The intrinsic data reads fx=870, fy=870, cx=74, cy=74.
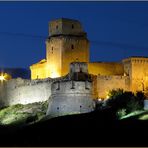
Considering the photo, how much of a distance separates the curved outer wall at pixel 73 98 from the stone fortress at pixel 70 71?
2.76 m

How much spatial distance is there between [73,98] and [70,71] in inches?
235

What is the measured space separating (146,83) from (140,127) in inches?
926

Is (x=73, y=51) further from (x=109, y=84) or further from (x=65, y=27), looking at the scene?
(x=109, y=84)

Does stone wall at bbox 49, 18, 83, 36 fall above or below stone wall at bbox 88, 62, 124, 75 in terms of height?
above

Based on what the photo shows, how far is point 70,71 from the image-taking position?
299 ft

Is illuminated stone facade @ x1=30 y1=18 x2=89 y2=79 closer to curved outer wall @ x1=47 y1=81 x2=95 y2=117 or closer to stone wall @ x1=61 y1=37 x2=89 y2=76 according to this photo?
stone wall @ x1=61 y1=37 x2=89 y2=76

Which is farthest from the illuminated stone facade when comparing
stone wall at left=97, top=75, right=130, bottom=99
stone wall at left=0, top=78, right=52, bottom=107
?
stone wall at left=97, top=75, right=130, bottom=99

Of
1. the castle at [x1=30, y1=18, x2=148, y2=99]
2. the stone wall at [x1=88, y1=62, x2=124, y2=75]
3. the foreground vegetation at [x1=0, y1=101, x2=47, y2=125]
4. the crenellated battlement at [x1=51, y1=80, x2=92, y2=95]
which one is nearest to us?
the crenellated battlement at [x1=51, y1=80, x2=92, y2=95]

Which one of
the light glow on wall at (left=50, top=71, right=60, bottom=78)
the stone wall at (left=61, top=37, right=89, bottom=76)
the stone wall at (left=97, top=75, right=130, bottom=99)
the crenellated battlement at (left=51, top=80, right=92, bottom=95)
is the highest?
the stone wall at (left=61, top=37, right=89, bottom=76)

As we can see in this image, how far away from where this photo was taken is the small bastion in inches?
3374

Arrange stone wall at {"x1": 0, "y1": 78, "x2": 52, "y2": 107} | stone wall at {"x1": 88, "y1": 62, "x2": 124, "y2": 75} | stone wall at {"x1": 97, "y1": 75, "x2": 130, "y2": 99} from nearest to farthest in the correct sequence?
stone wall at {"x1": 97, "y1": 75, "x2": 130, "y2": 99}, stone wall at {"x1": 0, "y1": 78, "x2": 52, "y2": 107}, stone wall at {"x1": 88, "y1": 62, "x2": 124, "y2": 75}

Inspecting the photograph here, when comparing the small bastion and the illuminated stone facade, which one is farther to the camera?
the illuminated stone facade

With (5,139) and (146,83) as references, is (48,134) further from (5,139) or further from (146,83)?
(146,83)

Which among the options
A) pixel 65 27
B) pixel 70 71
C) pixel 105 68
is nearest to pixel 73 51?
pixel 65 27
